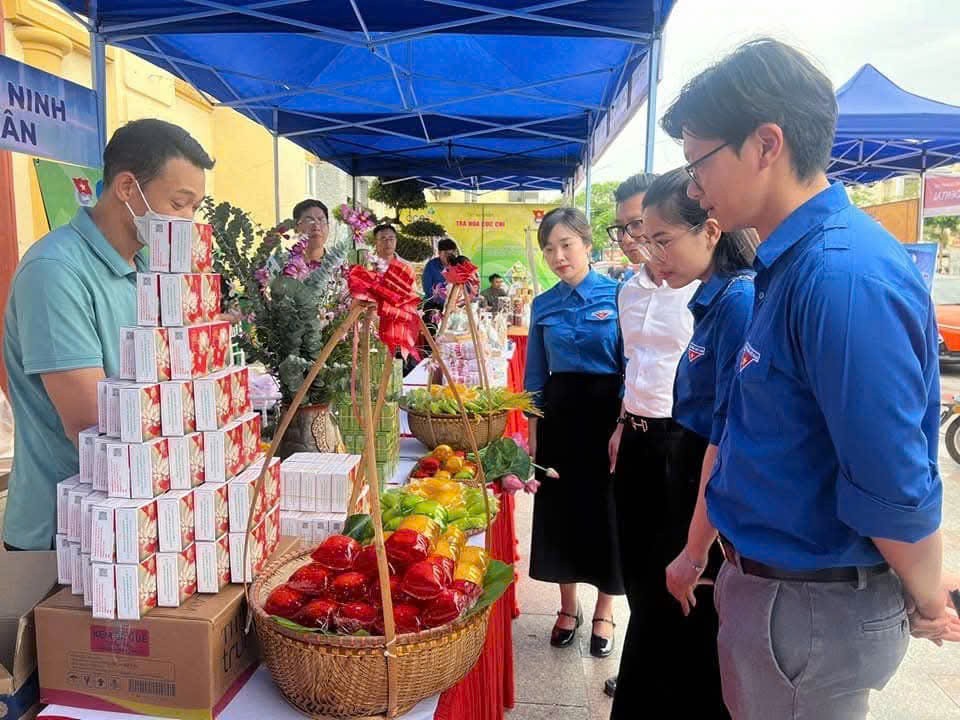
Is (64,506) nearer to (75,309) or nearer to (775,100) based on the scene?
(75,309)

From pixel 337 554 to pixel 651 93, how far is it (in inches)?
138

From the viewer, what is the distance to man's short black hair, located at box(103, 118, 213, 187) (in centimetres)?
144

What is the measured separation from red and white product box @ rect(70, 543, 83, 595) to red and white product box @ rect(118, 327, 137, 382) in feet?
0.91

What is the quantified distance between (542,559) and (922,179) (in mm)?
9332

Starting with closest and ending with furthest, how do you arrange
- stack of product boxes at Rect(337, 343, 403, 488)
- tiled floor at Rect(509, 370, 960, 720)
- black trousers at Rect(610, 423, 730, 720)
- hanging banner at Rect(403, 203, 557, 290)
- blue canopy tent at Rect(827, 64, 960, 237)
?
black trousers at Rect(610, 423, 730, 720) < stack of product boxes at Rect(337, 343, 403, 488) < tiled floor at Rect(509, 370, 960, 720) < blue canopy tent at Rect(827, 64, 960, 237) < hanging banner at Rect(403, 203, 557, 290)

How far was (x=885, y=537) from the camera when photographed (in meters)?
0.96

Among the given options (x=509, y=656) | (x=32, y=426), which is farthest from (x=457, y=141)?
(x=32, y=426)

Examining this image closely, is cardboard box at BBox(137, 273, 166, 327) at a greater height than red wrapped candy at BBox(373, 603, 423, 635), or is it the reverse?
cardboard box at BBox(137, 273, 166, 327)

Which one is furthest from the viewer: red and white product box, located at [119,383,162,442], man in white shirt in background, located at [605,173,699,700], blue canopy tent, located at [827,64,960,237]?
blue canopy tent, located at [827,64,960,237]

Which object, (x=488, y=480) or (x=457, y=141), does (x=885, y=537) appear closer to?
(x=488, y=480)

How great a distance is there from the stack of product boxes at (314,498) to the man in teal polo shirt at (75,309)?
40 cm

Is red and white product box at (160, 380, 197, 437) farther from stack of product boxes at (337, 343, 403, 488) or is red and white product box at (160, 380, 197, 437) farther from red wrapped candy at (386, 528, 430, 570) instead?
stack of product boxes at (337, 343, 403, 488)

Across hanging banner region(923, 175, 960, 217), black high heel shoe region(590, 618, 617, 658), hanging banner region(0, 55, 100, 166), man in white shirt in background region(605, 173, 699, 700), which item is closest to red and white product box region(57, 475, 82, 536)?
man in white shirt in background region(605, 173, 699, 700)

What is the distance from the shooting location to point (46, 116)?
8.63 feet
